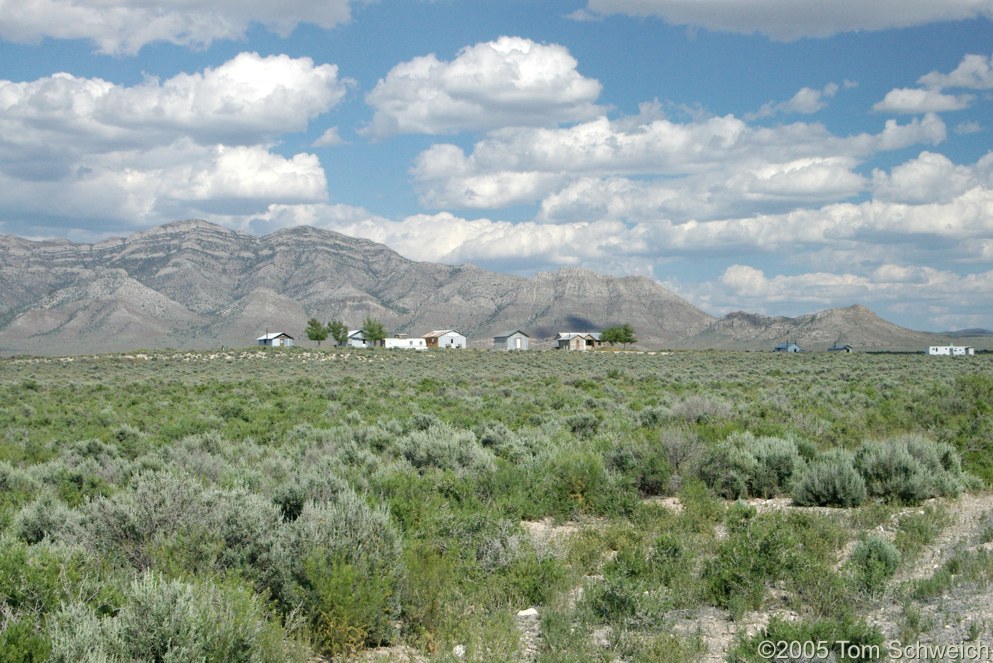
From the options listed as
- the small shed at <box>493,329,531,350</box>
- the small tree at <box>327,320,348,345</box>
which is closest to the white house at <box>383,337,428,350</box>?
the small tree at <box>327,320,348,345</box>

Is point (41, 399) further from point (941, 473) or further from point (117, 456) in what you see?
point (941, 473)

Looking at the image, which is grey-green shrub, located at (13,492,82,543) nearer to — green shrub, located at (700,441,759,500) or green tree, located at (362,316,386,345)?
green shrub, located at (700,441,759,500)

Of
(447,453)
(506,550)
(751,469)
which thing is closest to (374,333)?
(447,453)

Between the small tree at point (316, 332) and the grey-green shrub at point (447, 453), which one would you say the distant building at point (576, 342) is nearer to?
the small tree at point (316, 332)

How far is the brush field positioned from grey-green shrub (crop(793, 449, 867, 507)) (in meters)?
0.03

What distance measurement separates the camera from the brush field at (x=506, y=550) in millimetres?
5379

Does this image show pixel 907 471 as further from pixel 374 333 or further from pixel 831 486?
pixel 374 333

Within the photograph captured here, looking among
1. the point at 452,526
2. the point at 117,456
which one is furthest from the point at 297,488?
the point at 117,456

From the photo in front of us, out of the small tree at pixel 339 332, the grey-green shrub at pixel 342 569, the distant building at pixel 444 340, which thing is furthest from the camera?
the distant building at pixel 444 340
